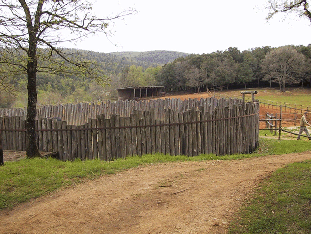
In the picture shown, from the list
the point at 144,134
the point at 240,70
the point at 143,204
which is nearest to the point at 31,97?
the point at 144,134

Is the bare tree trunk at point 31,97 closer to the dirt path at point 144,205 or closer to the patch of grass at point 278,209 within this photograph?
the dirt path at point 144,205

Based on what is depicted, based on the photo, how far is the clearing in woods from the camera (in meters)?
3.95

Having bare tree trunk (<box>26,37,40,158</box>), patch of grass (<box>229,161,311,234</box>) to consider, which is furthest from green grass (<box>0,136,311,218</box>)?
patch of grass (<box>229,161,311,234</box>)

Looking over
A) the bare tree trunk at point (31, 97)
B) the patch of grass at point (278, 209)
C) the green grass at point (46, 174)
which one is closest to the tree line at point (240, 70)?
the green grass at point (46, 174)

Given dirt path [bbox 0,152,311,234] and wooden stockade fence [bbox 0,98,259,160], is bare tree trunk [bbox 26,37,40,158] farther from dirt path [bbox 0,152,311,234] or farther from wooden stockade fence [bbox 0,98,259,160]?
dirt path [bbox 0,152,311,234]

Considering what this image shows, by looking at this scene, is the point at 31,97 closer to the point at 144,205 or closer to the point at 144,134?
the point at 144,134

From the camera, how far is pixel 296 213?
3777 mm

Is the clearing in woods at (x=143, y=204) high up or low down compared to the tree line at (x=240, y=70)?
down

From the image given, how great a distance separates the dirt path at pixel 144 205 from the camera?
155 inches

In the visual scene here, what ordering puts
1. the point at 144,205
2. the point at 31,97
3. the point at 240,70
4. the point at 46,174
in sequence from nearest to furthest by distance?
1. the point at 144,205
2. the point at 46,174
3. the point at 31,97
4. the point at 240,70

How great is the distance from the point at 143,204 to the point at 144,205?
1.7 inches

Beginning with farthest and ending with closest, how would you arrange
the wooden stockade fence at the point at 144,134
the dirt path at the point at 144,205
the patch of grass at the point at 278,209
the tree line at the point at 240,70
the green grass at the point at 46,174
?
the tree line at the point at 240,70, the wooden stockade fence at the point at 144,134, the green grass at the point at 46,174, the dirt path at the point at 144,205, the patch of grass at the point at 278,209

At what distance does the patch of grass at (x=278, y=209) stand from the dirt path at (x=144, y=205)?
230 millimetres

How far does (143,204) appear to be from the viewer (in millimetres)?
4668
